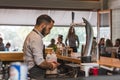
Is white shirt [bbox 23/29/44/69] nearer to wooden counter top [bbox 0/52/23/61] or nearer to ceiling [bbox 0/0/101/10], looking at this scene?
wooden counter top [bbox 0/52/23/61]

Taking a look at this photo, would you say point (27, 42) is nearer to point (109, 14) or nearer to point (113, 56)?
point (113, 56)

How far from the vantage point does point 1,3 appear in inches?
357

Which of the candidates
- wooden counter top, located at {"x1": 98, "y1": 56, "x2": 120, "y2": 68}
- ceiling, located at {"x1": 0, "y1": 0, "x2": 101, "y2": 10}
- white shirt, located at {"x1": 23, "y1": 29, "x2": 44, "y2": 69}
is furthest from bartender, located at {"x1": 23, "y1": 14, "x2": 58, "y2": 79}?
ceiling, located at {"x1": 0, "y1": 0, "x2": 101, "y2": 10}

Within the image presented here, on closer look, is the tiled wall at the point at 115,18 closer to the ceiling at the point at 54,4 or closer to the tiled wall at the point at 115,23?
the tiled wall at the point at 115,23

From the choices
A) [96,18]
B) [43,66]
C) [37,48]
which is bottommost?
[43,66]

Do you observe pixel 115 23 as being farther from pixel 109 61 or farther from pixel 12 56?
pixel 109 61

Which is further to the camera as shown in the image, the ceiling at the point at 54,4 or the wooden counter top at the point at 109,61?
the ceiling at the point at 54,4

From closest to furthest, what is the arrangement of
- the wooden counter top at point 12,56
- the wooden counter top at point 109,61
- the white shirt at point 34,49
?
the white shirt at point 34,49
the wooden counter top at point 109,61
the wooden counter top at point 12,56

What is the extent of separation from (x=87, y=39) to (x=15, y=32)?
7.45 meters

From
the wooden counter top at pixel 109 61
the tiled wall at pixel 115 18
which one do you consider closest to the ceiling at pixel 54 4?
the tiled wall at pixel 115 18

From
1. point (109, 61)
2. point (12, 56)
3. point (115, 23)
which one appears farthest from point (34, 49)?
point (115, 23)

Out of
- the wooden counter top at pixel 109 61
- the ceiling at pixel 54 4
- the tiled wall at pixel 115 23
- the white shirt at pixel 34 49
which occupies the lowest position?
the wooden counter top at pixel 109 61

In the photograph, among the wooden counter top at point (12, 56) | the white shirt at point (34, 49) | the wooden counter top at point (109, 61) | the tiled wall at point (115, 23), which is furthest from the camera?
the tiled wall at point (115, 23)

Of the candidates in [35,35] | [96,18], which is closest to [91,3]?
[96,18]
